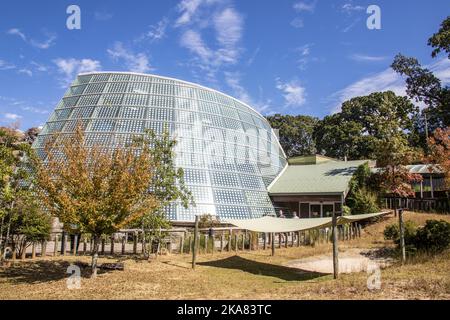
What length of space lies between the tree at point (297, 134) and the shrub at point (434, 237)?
62.0 meters

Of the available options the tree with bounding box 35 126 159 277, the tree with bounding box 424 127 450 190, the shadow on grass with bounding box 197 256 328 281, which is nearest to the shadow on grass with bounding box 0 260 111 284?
the tree with bounding box 35 126 159 277

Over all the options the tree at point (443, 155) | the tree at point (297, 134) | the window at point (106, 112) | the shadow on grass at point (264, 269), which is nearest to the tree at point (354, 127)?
the tree at point (297, 134)

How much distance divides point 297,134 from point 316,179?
45.4m

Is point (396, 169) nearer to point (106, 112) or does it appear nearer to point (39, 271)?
point (106, 112)

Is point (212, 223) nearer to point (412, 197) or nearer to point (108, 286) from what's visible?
point (108, 286)

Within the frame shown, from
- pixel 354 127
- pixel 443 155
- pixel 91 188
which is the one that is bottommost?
pixel 91 188

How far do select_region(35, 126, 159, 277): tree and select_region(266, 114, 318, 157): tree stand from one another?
69393 millimetres

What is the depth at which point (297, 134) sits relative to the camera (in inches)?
3231

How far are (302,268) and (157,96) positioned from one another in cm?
2398

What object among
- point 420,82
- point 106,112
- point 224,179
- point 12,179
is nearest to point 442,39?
point 420,82

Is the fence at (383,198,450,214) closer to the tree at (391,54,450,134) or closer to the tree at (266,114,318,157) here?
the tree at (391,54,450,134)

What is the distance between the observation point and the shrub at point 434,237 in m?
17.8

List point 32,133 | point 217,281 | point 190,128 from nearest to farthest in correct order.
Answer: point 217,281 < point 190,128 < point 32,133
